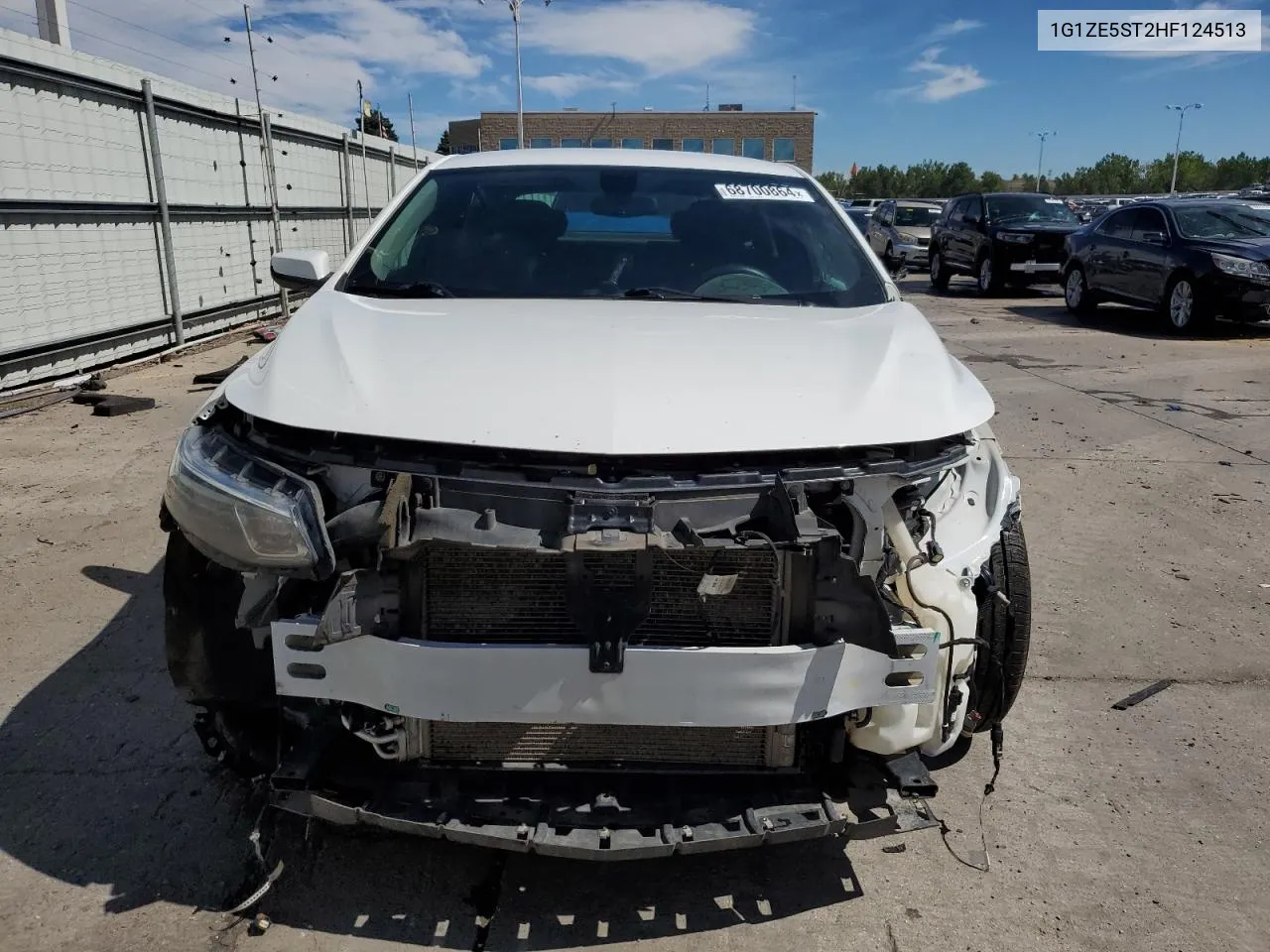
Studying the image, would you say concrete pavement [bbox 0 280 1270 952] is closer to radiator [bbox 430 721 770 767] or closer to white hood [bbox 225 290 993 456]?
radiator [bbox 430 721 770 767]

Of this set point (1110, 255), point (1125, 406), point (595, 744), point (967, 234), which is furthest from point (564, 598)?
point (967, 234)

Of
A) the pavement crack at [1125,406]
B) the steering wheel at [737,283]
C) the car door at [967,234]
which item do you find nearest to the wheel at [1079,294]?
the car door at [967,234]

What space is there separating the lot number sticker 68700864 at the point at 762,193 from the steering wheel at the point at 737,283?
47 centimetres

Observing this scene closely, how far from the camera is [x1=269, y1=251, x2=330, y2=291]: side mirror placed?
3500 mm

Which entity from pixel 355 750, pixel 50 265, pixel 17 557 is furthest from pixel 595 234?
pixel 50 265

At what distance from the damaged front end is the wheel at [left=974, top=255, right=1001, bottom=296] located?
52.2 feet

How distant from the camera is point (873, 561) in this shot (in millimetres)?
2178

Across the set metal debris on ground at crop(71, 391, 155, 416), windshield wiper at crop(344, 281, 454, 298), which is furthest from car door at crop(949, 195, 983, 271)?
windshield wiper at crop(344, 281, 454, 298)

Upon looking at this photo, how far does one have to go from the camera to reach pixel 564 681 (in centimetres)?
202

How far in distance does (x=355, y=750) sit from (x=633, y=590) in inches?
31.1

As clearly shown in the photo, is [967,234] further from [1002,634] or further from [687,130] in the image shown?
[687,130]

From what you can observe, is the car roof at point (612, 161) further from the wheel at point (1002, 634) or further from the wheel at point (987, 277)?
the wheel at point (987, 277)

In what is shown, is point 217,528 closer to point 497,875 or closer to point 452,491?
point 452,491

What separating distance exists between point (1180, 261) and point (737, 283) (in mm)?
10876
